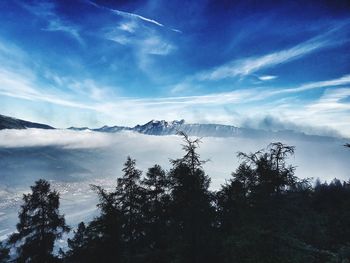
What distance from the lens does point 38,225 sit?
3156 centimetres

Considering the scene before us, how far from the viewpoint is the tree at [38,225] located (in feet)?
103

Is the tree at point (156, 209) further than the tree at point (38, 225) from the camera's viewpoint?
Yes

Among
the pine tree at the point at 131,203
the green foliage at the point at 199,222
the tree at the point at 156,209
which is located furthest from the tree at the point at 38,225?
the tree at the point at 156,209

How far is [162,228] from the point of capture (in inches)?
1261

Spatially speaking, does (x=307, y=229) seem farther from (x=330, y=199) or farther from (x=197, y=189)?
(x=330, y=199)

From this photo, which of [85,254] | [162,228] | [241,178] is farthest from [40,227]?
[241,178]

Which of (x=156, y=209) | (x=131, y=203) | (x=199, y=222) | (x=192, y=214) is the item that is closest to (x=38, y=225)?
(x=131, y=203)

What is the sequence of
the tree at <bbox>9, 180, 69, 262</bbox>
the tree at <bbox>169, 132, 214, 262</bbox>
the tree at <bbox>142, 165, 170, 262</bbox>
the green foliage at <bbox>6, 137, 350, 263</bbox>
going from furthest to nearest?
the tree at <bbox>142, 165, 170, 262</bbox> → the tree at <bbox>9, 180, 69, 262</bbox> → the tree at <bbox>169, 132, 214, 262</bbox> → the green foliage at <bbox>6, 137, 350, 263</bbox>

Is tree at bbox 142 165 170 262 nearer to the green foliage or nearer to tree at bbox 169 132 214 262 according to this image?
the green foliage

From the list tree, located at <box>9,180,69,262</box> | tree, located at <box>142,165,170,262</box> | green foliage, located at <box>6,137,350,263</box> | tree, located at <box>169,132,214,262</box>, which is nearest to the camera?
green foliage, located at <box>6,137,350,263</box>

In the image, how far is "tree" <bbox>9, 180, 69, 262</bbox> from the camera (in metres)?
31.3

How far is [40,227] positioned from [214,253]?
1774 centimetres

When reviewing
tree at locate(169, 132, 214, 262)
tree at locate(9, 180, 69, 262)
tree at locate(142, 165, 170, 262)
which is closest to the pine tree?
tree at locate(142, 165, 170, 262)

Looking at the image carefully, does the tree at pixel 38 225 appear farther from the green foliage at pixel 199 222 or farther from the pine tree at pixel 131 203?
the pine tree at pixel 131 203
